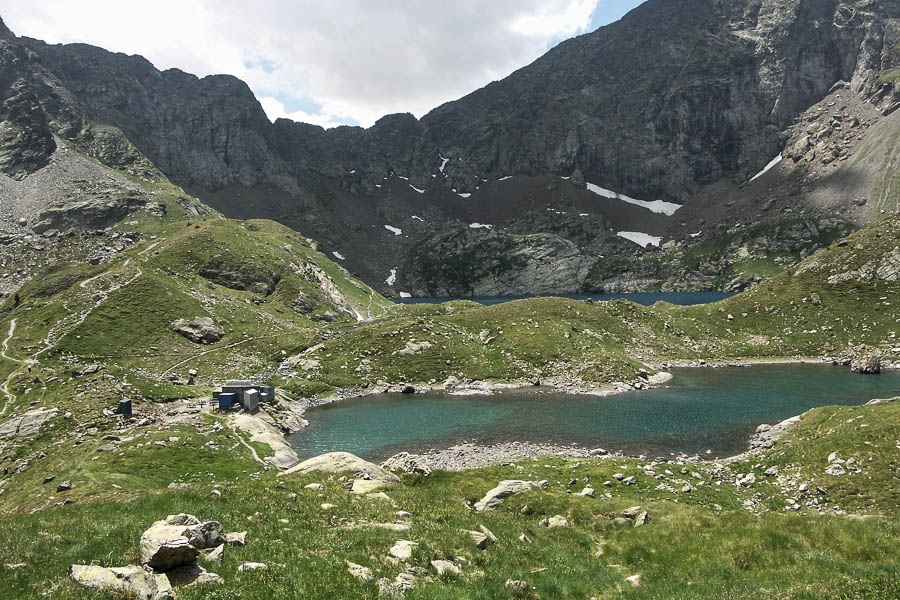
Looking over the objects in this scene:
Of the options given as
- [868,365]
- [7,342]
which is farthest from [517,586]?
[7,342]

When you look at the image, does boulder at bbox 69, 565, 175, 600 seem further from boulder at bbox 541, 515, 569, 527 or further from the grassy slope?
boulder at bbox 541, 515, 569, 527

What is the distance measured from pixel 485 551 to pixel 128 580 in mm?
10323

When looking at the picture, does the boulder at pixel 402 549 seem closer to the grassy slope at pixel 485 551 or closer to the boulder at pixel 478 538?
the grassy slope at pixel 485 551

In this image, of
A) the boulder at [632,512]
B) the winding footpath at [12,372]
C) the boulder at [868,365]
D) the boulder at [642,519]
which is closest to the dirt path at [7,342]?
the winding footpath at [12,372]

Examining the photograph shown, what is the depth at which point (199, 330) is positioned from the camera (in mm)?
92625

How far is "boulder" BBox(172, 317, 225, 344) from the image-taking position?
90.9 meters

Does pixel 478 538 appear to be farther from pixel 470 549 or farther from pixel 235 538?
pixel 235 538

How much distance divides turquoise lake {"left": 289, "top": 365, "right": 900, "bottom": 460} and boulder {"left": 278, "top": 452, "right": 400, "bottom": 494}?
1865cm

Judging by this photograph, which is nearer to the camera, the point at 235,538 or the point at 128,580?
the point at 128,580

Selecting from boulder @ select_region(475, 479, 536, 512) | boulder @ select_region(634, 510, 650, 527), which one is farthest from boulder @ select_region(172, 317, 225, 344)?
boulder @ select_region(634, 510, 650, 527)

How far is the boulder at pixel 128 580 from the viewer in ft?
33.5

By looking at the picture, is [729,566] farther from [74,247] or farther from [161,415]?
[74,247]

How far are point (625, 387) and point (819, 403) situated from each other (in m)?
24.1

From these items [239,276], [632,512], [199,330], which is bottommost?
[632,512]
